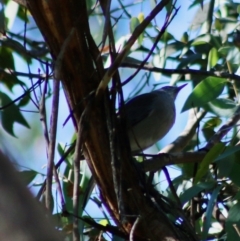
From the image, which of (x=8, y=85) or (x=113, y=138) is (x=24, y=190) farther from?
(x=8, y=85)

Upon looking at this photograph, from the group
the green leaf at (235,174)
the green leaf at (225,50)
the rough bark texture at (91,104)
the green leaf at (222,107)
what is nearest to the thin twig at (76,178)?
the rough bark texture at (91,104)

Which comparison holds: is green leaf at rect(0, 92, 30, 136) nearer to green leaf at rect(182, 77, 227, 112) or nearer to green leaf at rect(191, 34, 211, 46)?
green leaf at rect(182, 77, 227, 112)

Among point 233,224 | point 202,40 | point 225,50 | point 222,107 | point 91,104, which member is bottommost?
point 233,224

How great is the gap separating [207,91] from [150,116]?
1.54 m

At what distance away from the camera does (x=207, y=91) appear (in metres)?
2.28

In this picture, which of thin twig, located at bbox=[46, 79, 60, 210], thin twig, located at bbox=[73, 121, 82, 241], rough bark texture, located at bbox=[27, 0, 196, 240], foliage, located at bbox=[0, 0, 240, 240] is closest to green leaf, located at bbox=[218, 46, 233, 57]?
foliage, located at bbox=[0, 0, 240, 240]

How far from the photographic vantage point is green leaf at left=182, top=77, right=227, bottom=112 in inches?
89.3

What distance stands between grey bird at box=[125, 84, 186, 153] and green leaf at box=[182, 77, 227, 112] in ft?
3.47

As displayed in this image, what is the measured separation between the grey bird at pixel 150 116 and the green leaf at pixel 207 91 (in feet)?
3.47

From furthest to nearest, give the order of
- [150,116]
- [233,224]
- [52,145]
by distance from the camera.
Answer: [150,116]
[233,224]
[52,145]

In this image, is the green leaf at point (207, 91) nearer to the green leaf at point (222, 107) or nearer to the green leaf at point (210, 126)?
the green leaf at point (222, 107)

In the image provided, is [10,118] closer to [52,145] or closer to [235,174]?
[235,174]

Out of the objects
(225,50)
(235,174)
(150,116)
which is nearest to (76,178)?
(235,174)

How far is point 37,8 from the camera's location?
1377 millimetres
